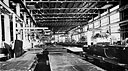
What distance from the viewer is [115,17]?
53.4ft

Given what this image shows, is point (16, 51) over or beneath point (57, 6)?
beneath

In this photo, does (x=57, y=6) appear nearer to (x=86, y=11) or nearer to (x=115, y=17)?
(x=86, y=11)

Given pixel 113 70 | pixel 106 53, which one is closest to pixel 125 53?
pixel 106 53

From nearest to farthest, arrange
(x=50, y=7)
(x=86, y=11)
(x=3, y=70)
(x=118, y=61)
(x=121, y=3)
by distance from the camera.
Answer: (x=3, y=70) → (x=118, y=61) → (x=121, y=3) → (x=50, y=7) → (x=86, y=11)

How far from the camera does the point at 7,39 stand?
820 cm

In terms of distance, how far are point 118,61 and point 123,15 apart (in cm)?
996

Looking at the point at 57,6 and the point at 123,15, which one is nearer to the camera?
the point at 123,15

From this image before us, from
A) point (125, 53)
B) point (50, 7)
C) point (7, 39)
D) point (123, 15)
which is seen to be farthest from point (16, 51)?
point (123, 15)

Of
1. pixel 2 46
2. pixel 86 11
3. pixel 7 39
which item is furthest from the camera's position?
pixel 86 11

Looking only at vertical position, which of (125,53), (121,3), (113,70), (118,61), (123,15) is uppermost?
(121,3)

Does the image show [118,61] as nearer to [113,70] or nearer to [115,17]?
[113,70]

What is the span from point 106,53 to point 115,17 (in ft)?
34.7

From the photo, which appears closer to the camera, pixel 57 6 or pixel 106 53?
pixel 106 53

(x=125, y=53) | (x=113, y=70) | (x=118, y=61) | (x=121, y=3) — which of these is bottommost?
(x=113, y=70)
